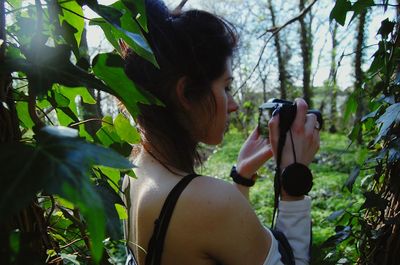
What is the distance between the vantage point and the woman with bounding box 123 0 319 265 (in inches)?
28.2

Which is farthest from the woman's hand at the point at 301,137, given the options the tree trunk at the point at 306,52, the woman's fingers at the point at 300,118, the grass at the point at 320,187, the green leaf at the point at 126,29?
the tree trunk at the point at 306,52

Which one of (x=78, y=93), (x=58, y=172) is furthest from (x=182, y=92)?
(x=58, y=172)

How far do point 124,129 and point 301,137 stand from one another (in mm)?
488

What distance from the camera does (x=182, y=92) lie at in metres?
0.86

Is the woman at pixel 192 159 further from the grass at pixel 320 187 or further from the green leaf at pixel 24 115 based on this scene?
the grass at pixel 320 187

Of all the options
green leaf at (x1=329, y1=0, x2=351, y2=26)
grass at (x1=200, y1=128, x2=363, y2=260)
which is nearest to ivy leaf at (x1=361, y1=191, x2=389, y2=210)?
green leaf at (x1=329, y1=0, x2=351, y2=26)

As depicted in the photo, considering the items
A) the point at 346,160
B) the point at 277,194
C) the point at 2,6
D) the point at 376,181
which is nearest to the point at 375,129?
the point at 376,181

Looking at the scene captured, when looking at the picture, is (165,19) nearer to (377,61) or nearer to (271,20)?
(377,61)

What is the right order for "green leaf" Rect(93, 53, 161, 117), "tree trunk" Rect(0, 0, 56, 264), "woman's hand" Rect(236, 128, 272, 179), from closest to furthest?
1. "tree trunk" Rect(0, 0, 56, 264)
2. "green leaf" Rect(93, 53, 161, 117)
3. "woman's hand" Rect(236, 128, 272, 179)

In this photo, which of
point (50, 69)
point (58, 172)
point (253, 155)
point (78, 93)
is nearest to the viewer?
point (58, 172)

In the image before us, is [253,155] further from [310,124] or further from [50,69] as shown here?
[50,69]

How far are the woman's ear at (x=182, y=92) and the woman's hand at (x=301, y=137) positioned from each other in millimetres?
252

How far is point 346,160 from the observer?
847 centimetres

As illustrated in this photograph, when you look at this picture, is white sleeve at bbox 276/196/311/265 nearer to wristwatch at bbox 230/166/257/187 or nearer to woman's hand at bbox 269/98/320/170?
woman's hand at bbox 269/98/320/170
